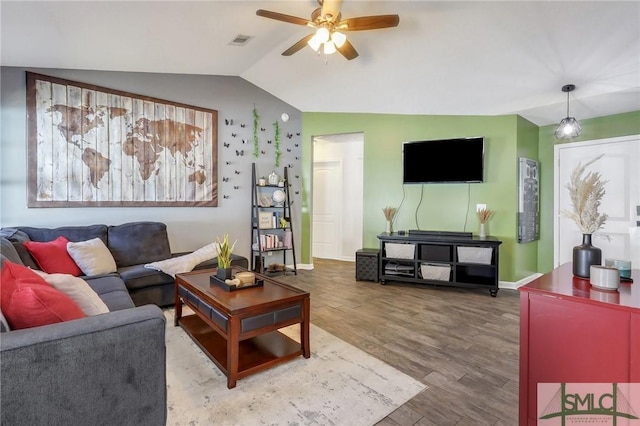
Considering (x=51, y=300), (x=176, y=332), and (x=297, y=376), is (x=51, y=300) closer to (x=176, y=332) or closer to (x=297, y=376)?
(x=297, y=376)

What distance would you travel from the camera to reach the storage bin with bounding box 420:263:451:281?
13.7 ft

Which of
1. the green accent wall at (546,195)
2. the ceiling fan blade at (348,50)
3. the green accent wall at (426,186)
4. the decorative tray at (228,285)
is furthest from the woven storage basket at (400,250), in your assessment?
the ceiling fan blade at (348,50)

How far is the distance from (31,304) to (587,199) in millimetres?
2518

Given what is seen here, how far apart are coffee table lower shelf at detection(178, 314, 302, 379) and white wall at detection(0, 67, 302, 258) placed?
202cm

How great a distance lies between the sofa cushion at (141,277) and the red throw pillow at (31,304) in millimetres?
1833

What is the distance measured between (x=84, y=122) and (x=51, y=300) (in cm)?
322

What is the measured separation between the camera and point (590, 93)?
3680 millimetres

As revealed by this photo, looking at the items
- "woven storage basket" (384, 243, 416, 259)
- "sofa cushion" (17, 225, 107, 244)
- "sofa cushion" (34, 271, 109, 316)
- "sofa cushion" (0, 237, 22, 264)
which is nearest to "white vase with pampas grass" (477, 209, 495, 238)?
"woven storage basket" (384, 243, 416, 259)

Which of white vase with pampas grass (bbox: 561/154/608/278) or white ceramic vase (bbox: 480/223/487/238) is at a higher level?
white vase with pampas grass (bbox: 561/154/608/278)

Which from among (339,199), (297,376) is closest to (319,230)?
(339,199)

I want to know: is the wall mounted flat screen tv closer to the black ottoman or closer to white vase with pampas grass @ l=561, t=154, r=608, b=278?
the black ottoman

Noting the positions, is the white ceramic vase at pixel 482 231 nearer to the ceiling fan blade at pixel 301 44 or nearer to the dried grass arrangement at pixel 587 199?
the dried grass arrangement at pixel 587 199

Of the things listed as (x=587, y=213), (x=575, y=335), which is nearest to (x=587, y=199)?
(x=587, y=213)

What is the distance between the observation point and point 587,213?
1.58 m
